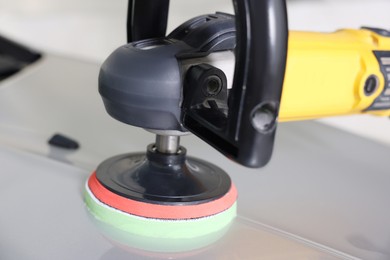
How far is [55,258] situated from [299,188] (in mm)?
312

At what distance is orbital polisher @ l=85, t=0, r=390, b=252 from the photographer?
1.22 ft

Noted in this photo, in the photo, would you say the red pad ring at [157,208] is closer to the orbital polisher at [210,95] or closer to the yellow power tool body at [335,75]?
the orbital polisher at [210,95]

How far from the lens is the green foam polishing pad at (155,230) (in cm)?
49

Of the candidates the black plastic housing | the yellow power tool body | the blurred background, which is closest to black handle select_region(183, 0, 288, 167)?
the black plastic housing

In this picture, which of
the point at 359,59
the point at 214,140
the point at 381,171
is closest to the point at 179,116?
the point at 214,140

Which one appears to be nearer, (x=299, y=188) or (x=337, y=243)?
(x=337, y=243)

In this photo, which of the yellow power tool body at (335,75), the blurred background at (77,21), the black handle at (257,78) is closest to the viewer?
the black handle at (257,78)

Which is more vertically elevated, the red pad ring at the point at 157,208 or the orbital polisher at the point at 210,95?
the orbital polisher at the point at 210,95

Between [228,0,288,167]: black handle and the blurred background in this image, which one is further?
the blurred background

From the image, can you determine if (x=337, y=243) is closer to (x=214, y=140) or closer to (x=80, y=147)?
(x=214, y=140)

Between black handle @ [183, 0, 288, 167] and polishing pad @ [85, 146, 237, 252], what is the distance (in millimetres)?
129

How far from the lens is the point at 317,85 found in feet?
1.61

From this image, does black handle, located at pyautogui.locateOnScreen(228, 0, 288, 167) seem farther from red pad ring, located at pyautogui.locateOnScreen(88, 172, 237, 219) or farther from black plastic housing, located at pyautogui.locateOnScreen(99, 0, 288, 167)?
red pad ring, located at pyautogui.locateOnScreen(88, 172, 237, 219)

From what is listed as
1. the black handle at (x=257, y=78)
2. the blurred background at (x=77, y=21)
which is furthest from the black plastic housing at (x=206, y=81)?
the blurred background at (x=77, y=21)
